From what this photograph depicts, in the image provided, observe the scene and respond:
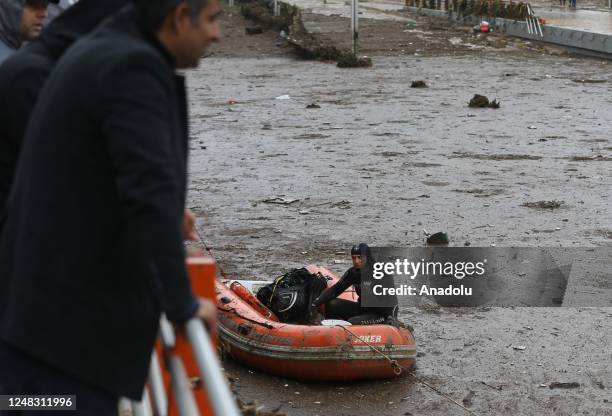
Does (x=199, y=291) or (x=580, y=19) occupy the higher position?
(x=199, y=291)

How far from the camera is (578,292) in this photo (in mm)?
9828

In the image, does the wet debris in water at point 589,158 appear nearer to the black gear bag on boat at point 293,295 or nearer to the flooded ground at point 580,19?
the black gear bag on boat at point 293,295

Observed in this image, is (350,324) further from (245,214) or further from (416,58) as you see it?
(416,58)

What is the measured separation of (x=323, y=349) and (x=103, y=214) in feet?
18.0

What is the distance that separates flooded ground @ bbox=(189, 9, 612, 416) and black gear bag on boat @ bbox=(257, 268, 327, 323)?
1.76 feet

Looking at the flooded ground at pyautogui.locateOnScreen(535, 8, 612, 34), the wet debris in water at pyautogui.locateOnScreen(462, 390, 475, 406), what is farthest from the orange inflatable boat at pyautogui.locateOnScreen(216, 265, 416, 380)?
the flooded ground at pyautogui.locateOnScreen(535, 8, 612, 34)

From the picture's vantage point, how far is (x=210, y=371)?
7.21ft

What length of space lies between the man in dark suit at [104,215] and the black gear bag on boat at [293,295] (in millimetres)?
5909

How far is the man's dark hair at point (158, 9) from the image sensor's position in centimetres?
249

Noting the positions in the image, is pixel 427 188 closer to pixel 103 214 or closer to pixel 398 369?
pixel 398 369

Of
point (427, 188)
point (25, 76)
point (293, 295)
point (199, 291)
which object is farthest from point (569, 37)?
point (199, 291)

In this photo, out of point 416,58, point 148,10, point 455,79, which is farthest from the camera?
point 416,58

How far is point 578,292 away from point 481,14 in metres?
29.9

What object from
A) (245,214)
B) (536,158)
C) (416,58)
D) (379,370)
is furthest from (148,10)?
(416,58)
